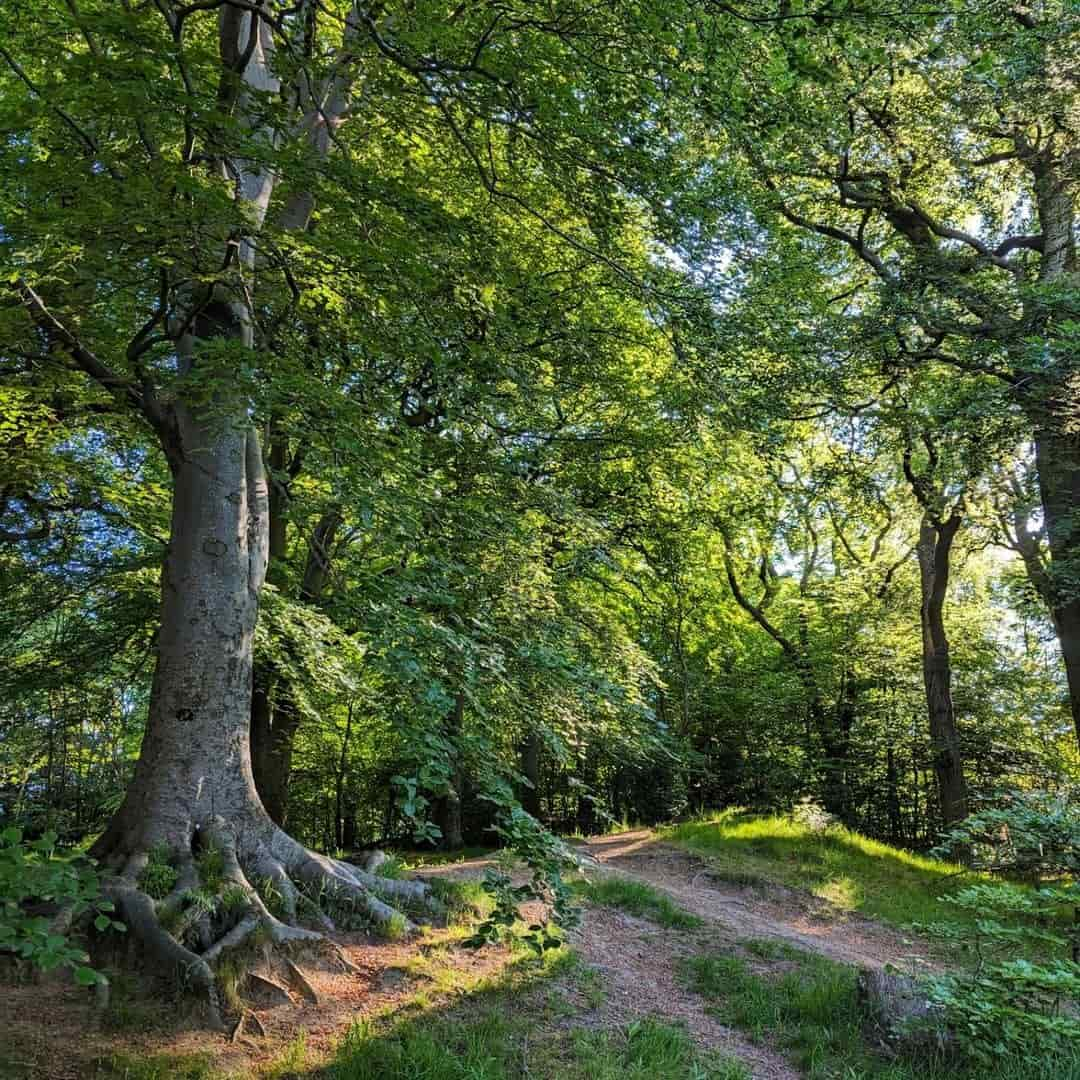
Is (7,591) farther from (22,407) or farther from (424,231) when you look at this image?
(424,231)

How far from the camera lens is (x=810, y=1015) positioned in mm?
4609

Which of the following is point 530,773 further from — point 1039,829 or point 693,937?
point 1039,829

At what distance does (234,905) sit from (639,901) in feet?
12.0

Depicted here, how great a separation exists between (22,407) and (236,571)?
8.34 ft

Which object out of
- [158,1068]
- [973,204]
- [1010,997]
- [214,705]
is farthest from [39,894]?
[973,204]

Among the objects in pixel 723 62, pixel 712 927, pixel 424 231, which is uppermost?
pixel 723 62

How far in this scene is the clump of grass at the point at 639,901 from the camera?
636 cm

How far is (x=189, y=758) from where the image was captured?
4.69 meters

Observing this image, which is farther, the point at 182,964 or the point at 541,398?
the point at 541,398

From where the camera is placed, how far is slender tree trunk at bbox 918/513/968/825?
11.2 m

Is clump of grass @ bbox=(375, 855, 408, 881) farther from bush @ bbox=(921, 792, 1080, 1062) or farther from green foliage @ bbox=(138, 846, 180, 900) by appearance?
bush @ bbox=(921, 792, 1080, 1062)

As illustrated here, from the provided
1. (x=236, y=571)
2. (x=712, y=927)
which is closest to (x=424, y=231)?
(x=236, y=571)

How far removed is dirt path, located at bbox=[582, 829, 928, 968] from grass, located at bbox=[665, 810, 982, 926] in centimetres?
25

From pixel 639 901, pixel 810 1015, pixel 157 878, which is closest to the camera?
pixel 157 878
